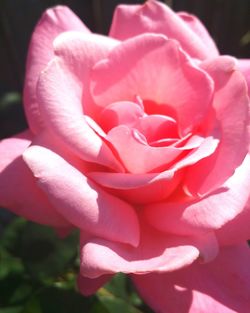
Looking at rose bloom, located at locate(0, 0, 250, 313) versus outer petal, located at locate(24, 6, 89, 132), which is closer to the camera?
rose bloom, located at locate(0, 0, 250, 313)

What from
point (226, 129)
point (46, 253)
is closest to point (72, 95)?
point (226, 129)

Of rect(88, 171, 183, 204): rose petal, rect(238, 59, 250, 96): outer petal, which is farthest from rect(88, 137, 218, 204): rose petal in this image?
rect(238, 59, 250, 96): outer petal

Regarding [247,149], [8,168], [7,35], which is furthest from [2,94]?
[247,149]

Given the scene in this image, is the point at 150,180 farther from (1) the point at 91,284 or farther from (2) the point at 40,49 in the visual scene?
(2) the point at 40,49

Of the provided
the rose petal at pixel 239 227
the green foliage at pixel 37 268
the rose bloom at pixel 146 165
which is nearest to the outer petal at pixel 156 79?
the rose bloom at pixel 146 165

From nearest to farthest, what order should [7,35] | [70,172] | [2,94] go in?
[70,172]
[7,35]
[2,94]

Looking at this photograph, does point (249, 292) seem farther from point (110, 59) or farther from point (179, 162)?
point (110, 59)

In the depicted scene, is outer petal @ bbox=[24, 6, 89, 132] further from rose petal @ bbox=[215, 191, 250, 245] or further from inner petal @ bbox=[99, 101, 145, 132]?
rose petal @ bbox=[215, 191, 250, 245]
